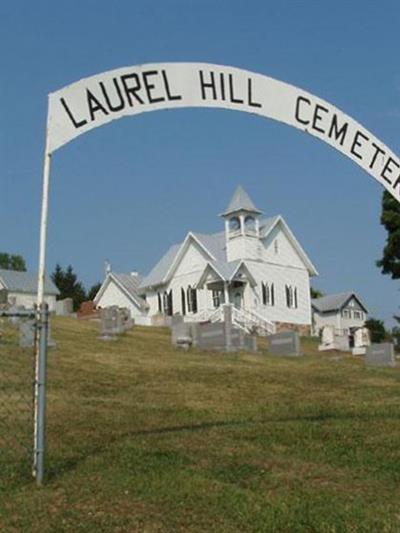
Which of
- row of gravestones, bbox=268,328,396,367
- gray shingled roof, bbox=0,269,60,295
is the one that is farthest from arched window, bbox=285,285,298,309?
row of gravestones, bbox=268,328,396,367

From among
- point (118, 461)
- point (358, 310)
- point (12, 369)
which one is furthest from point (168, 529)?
point (358, 310)

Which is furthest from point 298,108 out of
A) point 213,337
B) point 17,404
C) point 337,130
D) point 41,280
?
point 213,337

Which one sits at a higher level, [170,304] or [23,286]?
[23,286]

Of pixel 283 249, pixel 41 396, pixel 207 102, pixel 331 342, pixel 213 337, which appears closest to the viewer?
pixel 41 396

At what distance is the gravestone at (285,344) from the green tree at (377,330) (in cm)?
2479

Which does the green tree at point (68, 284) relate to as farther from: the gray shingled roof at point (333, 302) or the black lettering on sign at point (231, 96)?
the black lettering on sign at point (231, 96)

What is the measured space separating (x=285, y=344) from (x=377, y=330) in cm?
3177

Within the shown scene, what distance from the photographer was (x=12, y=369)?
15656 millimetres

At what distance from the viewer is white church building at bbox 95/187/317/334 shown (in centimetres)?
5122

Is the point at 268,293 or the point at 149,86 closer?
the point at 149,86

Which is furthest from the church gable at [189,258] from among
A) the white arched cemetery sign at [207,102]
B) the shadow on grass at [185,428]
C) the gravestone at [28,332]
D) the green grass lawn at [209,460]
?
the gravestone at [28,332]

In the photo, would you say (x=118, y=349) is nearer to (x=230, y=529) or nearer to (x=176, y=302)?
(x=230, y=529)

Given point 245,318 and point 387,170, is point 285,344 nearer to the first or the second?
point 387,170

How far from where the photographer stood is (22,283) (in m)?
65.8
